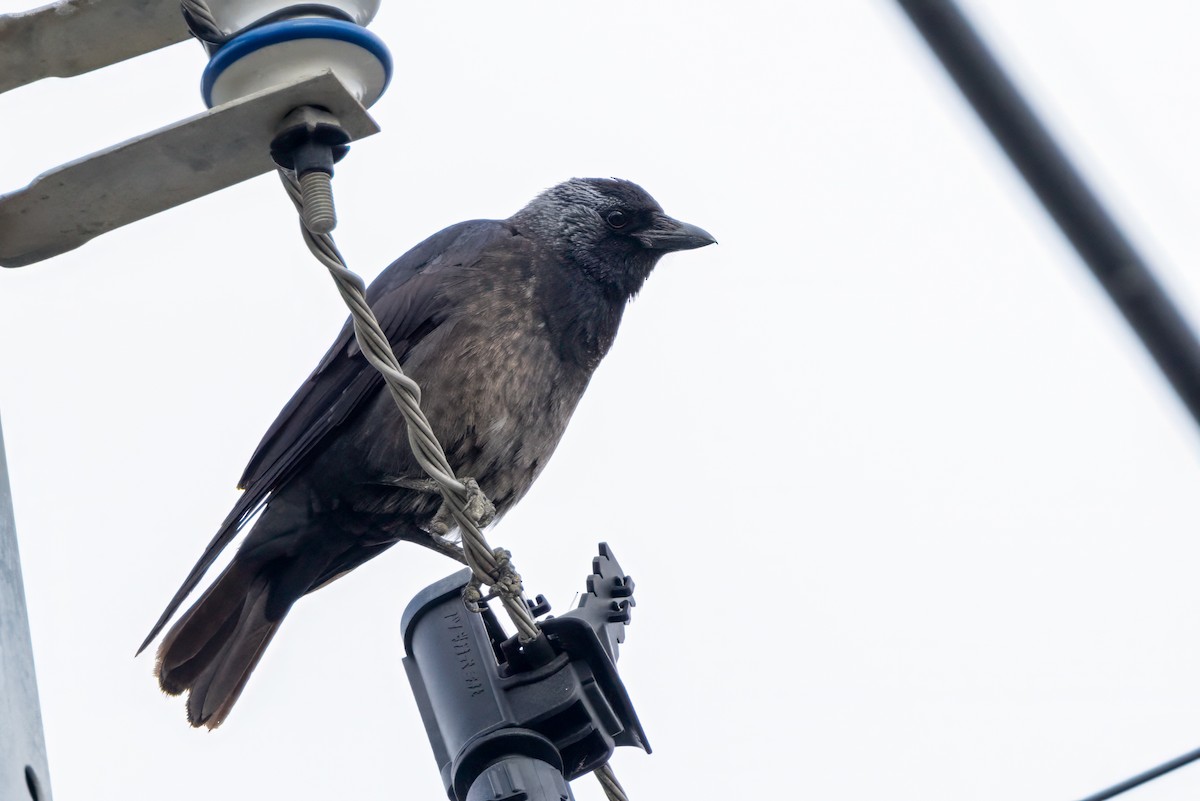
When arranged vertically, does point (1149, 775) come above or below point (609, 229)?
below

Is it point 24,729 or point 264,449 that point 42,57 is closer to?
point 24,729

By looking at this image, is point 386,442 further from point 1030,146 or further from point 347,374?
point 1030,146

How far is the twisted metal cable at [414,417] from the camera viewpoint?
8.99 feet

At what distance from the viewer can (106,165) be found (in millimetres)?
2934

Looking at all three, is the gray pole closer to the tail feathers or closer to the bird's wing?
the bird's wing

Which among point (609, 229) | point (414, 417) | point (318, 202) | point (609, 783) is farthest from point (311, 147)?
point (609, 229)

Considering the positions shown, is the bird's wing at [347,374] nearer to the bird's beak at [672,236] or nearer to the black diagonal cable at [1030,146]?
the bird's beak at [672,236]

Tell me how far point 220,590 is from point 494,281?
1587 mm

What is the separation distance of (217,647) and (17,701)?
9.28 feet

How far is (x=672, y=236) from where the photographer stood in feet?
21.7

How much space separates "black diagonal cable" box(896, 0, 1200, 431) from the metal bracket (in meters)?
1.87

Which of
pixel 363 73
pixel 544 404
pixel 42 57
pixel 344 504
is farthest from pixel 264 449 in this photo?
pixel 363 73

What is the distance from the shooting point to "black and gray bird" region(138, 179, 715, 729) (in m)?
5.12

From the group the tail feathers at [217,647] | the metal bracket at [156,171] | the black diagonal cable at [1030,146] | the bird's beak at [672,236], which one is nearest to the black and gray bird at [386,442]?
the tail feathers at [217,647]
